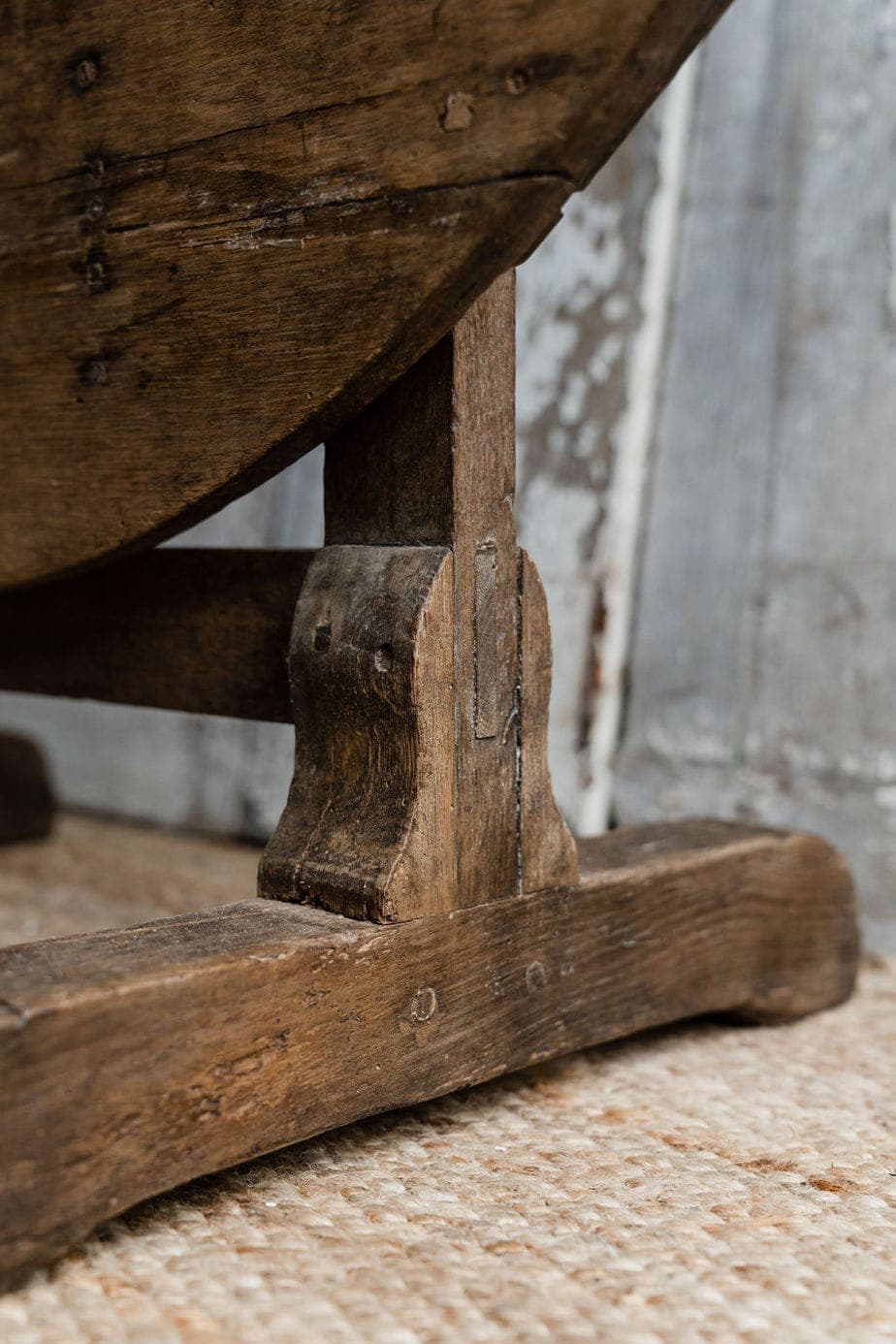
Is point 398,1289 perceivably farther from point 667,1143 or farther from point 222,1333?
point 667,1143

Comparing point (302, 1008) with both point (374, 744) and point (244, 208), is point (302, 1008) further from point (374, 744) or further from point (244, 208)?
point (244, 208)

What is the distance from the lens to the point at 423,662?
0.90 metres

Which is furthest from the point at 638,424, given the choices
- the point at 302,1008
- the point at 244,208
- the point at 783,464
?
the point at 302,1008

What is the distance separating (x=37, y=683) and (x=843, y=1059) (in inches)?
31.1

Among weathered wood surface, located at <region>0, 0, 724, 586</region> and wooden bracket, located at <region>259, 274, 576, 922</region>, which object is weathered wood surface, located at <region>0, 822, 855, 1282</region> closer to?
wooden bracket, located at <region>259, 274, 576, 922</region>

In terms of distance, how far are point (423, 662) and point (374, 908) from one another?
0.16 meters

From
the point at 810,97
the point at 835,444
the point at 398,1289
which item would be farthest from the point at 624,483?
the point at 398,1289

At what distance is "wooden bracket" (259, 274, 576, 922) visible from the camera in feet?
2.97

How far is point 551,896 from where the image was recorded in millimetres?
1006

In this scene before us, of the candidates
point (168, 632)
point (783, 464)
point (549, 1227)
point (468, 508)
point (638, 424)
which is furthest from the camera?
point (638, 424)

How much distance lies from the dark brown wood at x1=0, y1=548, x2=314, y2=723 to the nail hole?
0.14m

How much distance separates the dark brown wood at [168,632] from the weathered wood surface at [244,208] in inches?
4.4

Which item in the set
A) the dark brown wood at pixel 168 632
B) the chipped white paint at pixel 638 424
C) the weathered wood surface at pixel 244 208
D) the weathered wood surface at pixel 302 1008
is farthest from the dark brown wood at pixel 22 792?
the weathered wood surface at pixel 302 1008

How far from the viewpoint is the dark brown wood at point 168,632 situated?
1.07 metres
